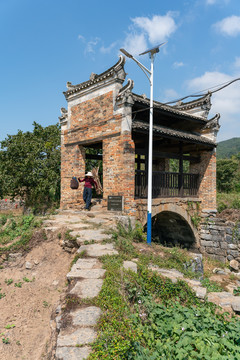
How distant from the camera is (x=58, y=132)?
18672 millimetres

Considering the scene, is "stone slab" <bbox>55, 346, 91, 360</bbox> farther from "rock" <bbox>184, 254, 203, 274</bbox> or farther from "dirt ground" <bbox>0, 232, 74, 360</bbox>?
"rock" <bbox>184, 254, 203, 274</bbox>

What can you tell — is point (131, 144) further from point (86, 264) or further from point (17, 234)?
point (86, 264)

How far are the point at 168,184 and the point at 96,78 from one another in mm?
5171

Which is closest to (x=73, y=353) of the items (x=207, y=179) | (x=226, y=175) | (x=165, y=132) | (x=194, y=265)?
(x=194, y=265)

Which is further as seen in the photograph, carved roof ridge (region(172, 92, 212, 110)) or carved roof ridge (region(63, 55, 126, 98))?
carved roof ridge (region(172, 92, 212, 110))

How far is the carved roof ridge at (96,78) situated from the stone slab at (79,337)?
324 inches

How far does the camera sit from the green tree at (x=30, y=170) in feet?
50.2

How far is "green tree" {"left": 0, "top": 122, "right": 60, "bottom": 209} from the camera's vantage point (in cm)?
1529

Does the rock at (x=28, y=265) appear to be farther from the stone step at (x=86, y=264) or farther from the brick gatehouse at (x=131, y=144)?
the brick gatehouse at (x=131, y=144)

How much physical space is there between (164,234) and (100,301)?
10026mm

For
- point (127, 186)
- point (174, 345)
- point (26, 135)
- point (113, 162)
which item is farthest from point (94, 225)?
point (26, 135)

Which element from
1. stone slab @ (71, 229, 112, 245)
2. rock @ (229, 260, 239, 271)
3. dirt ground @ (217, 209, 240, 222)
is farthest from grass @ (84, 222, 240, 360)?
dirt ground @ (217, 209, 240, 222)

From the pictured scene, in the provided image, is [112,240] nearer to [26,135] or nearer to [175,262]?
[175,262]

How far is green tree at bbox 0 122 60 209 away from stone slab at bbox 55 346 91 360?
530 inches
